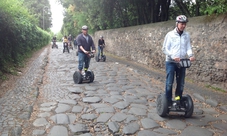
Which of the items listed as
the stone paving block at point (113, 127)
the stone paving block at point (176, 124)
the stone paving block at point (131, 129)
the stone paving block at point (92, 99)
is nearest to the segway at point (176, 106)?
the stone paving block at point (176, 124)

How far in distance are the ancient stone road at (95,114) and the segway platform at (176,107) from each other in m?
0.13

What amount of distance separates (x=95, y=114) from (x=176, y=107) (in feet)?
5.72

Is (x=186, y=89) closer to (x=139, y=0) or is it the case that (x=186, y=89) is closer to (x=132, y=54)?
(x=132, y=54)

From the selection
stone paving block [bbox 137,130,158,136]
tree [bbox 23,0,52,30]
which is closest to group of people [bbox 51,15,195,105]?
stone paving block [bbox 137,130,158,136]

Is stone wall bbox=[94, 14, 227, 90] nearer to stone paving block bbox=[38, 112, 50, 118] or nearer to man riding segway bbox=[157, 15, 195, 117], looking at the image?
man riding segway bbox=[157, 15, 195, 117]

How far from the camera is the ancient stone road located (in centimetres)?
396

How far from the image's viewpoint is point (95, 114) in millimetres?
4734

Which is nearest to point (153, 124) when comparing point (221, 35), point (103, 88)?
point (103, 88)

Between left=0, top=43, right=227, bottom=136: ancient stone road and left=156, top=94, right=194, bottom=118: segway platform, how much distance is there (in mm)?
134

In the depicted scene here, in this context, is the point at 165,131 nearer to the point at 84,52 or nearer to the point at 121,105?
the point at 121,105

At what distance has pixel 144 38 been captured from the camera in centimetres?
1223

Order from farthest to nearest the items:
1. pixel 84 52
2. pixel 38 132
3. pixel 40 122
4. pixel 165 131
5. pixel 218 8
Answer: pixel 84 52 → pixel 218 8 → pixel 40 122 → pixel 165 131 → pixel 38 132

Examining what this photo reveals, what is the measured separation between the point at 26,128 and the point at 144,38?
931 cm

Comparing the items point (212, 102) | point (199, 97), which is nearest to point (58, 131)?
point (212, 102)
